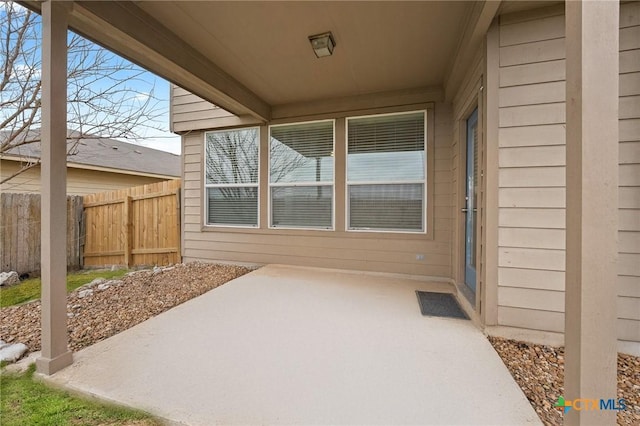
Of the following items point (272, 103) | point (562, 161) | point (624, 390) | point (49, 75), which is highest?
point (272, 103)

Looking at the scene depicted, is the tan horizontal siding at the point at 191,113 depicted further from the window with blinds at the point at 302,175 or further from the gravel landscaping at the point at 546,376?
the gravel landscaping at the point at 546,376

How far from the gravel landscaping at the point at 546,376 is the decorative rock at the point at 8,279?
6.46 m

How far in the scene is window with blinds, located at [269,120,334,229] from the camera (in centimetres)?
431

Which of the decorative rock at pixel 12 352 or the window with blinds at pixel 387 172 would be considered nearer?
the decorative rock at pixel 12 352

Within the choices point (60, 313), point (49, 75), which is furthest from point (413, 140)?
point (60, 313)

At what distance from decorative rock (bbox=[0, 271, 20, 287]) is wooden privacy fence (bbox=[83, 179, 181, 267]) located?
49.4 inches

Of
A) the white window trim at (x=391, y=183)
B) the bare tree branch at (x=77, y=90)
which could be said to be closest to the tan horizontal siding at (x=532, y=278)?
the white window trim at (x=391, y=183)

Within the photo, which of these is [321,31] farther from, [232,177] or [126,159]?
[126,159]

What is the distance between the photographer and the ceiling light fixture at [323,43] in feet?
8.73

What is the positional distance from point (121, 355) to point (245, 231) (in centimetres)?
293

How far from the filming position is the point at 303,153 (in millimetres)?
4457

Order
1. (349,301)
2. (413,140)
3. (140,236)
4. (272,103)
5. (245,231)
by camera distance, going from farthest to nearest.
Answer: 1. (140,236)
2. (245,231)
3. (272,103)
4. (413,140)
5. (349,301)

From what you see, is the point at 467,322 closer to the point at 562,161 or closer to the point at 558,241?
the point at 558,241

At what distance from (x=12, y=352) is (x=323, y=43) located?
365 cm
